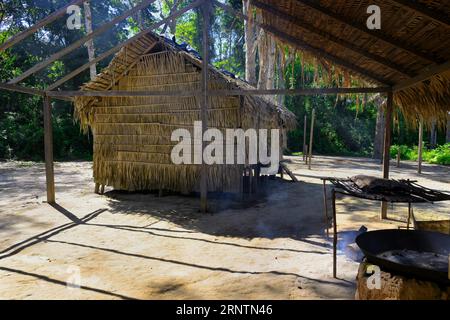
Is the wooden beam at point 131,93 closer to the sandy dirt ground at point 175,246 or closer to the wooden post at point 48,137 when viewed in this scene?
the wooden post at point 48,137

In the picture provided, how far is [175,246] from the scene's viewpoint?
15.3ft

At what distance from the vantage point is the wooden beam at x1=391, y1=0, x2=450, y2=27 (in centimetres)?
316

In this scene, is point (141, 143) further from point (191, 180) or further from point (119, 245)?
point (119, 245)

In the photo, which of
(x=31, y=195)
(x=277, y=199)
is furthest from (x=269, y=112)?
(x=31, y=195)

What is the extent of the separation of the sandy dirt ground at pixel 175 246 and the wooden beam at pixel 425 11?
2.75 metres

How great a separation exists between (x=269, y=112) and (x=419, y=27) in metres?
5.31

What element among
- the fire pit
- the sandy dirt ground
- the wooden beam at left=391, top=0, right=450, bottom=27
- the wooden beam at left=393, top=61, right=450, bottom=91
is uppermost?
the wooden beam at left=391, top=0, right=450, bottom=27

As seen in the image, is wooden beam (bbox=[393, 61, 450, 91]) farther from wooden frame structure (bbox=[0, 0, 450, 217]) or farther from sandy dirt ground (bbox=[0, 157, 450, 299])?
sandy dirt ground (bbox=[0, 157, 450, 299])

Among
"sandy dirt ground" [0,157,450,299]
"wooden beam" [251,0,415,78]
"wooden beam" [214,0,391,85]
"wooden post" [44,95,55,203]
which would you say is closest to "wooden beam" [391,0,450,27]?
"wooden beam" [251,0,415,78]

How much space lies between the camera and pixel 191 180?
7871 millimetres

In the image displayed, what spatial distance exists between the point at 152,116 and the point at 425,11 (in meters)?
6.26

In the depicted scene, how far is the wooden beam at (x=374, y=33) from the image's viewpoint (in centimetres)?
396

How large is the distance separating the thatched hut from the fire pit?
4.73 meters

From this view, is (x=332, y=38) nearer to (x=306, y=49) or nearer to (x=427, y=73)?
(x=306, y=49)
